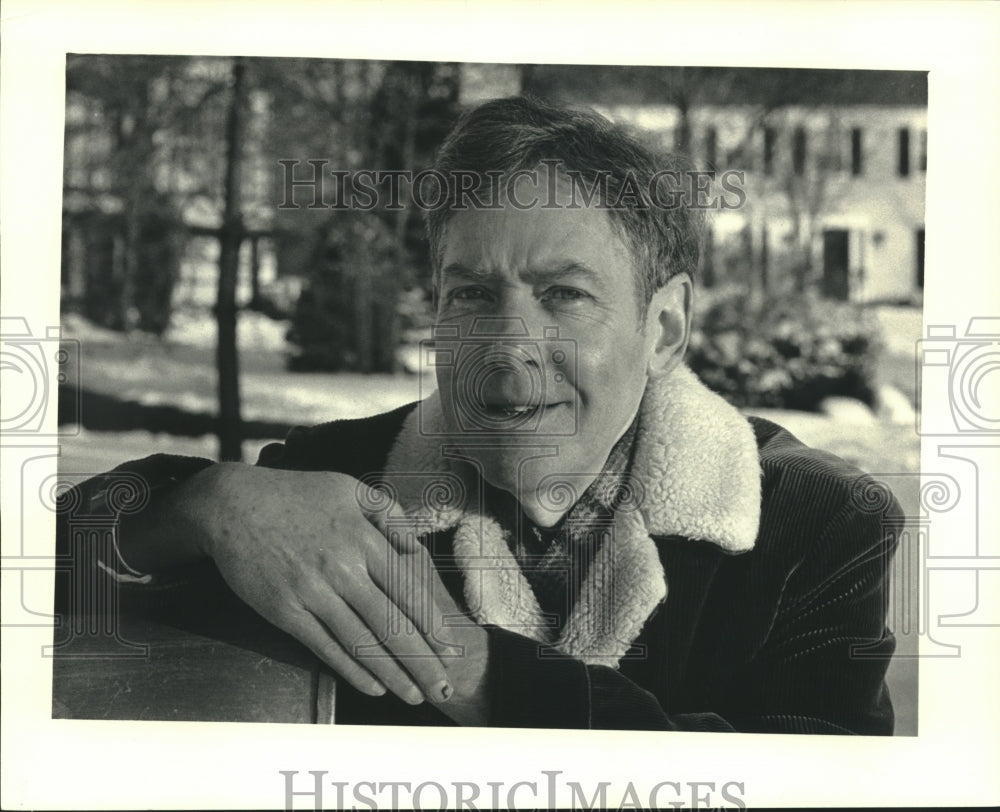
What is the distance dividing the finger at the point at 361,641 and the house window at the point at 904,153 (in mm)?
1868

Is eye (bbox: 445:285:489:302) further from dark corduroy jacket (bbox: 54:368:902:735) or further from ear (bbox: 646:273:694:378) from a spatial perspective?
ear (bbox: 646:273:694:378)

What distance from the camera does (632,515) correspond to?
247 centimetres

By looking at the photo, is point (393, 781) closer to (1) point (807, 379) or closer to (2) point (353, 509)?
(2) point (353, 509)

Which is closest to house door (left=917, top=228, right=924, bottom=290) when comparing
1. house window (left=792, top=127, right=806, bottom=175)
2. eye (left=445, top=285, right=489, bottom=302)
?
house window (left=792, top=127, right=806, bottom=175)

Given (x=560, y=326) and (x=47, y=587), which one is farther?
(x=47, y=587)

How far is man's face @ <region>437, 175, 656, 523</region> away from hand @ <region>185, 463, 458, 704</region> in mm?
363

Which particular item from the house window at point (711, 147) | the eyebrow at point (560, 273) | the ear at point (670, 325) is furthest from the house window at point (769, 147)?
the eyebrow at point (560, 273)

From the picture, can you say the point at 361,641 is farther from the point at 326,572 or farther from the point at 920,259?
the point at 920,259

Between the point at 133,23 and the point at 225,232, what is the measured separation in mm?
627

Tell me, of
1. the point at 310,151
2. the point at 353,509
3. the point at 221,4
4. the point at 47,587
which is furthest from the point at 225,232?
the point at 47,587

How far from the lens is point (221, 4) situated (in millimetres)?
2555

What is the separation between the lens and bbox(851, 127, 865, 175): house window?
255cm

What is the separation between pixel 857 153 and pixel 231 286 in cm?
174

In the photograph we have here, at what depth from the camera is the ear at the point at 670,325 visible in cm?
248
